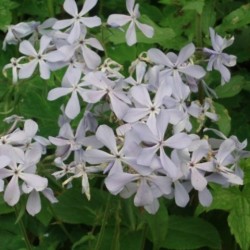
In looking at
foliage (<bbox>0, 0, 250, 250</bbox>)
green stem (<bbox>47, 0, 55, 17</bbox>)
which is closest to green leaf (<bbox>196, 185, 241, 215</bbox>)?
foliage (<bbox>0, 0, 250, 250</bbox>)

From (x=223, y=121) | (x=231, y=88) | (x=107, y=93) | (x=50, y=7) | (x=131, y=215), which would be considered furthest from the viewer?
(x=50, y=7)

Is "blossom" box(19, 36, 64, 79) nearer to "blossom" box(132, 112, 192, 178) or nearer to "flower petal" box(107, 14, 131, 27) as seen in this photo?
"flower petal" box(107, 14, 131, 27)

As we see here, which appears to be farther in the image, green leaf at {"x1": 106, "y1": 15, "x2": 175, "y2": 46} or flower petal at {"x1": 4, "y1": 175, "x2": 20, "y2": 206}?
green leaf at {"x1": 106, "y1": 15, "x2": 175, "y2": 46}

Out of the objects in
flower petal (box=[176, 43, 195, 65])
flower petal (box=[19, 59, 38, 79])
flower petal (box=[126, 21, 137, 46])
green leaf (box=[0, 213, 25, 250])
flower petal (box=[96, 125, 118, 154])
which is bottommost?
green leaf (box=[0, 213, 25, 250])

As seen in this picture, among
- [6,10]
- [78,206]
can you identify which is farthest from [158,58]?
[6,10]

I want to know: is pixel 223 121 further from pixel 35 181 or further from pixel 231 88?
pixel 35 181

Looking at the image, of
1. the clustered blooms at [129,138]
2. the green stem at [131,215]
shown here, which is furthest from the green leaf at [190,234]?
the clustered blooms at [129,138]

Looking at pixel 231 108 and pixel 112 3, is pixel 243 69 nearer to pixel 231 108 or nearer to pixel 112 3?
pixel 231 108
